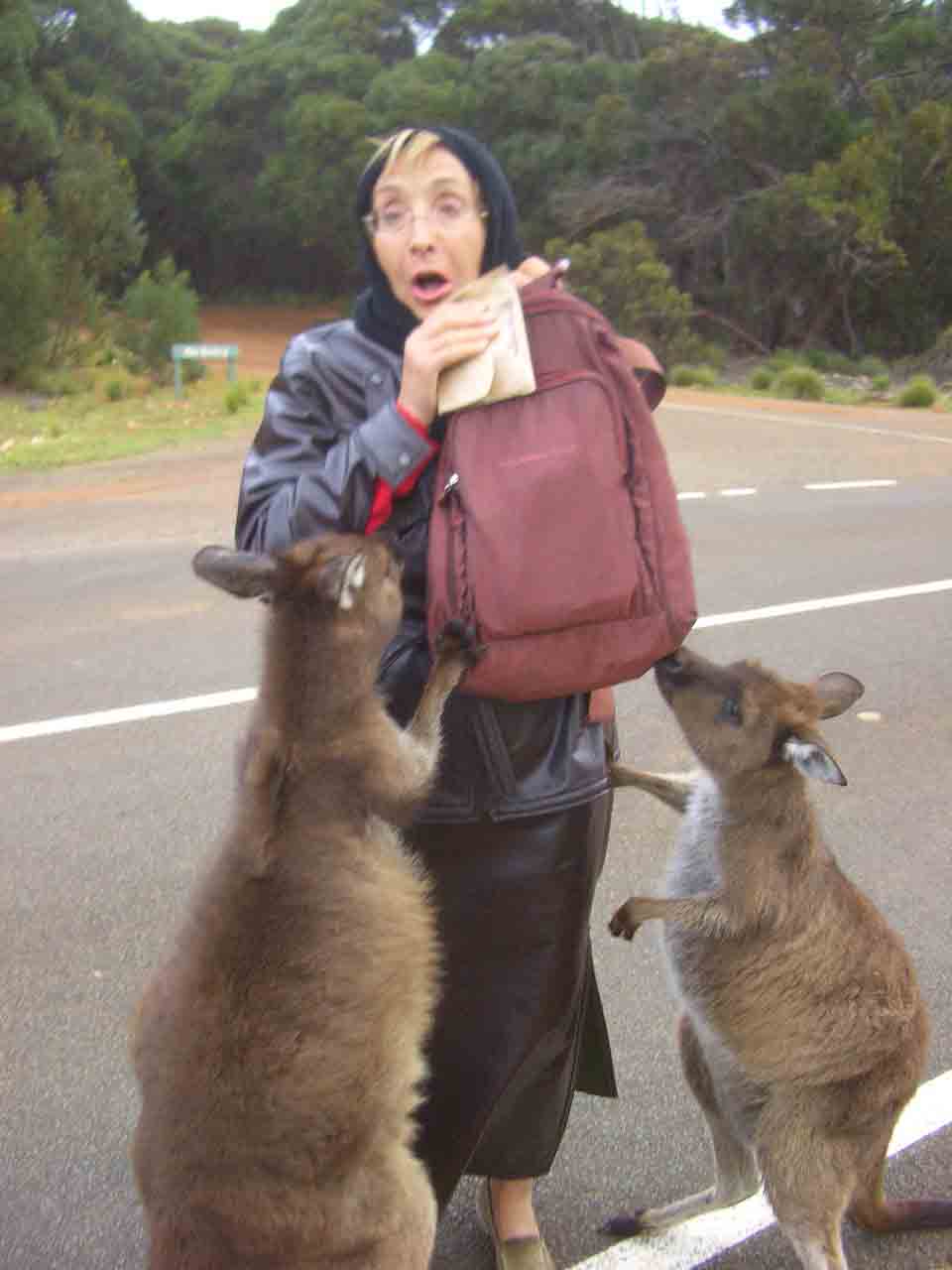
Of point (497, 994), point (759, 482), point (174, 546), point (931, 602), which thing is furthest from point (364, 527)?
point (759, 482)

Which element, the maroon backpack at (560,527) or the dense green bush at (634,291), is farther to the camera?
the dense green bush at (634,291)

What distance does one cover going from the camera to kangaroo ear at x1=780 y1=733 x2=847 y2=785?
3.27 meters

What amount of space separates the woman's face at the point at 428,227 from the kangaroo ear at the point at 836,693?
61.4 inches

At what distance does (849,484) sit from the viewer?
604 inches

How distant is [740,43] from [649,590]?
39457mm

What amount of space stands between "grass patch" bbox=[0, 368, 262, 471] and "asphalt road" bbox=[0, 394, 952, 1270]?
2919 millimetres

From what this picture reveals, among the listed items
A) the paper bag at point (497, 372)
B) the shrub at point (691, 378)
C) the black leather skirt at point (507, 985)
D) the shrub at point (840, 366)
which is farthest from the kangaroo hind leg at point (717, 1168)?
the shrub at point (840, 366)

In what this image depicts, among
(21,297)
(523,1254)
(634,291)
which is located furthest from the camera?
(634,291)

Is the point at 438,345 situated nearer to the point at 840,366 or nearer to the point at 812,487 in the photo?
the point at 812,487

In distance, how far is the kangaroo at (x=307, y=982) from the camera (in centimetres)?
242

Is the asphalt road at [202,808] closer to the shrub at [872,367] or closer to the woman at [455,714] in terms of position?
the woman at [455,714]

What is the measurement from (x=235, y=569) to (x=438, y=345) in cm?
61

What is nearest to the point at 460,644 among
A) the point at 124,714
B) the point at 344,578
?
the point at 344,578

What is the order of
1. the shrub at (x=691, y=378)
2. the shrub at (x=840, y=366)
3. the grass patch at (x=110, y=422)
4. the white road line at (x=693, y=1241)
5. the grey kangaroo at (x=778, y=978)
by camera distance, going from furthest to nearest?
the shrub at (x=840, y=366)
the shrub at (x=691, y=378)
the grass patch at (x=110, y=422)
the white road line at (x=693, y=1241)
the grey kangaroo at (x=778, y=978)
